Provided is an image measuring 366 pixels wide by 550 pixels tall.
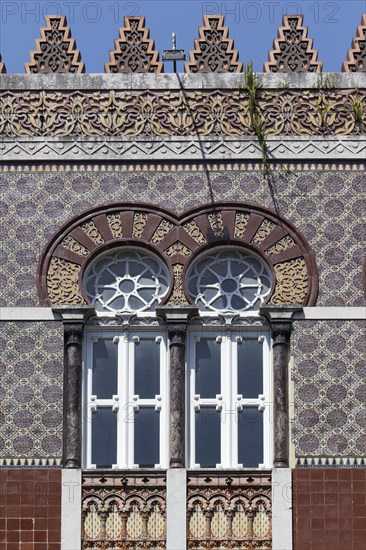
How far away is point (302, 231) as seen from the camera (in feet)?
89.1

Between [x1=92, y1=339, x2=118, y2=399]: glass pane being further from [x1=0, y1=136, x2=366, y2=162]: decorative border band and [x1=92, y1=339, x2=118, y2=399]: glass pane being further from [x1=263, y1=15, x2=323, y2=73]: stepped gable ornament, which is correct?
[x1=263, y1=15, x2=323, y2=73]: stepped gable ornament

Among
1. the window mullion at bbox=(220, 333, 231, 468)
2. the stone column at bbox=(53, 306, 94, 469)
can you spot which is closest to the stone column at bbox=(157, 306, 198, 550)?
the window mullion at bbox=(220, 333, 231, 468)

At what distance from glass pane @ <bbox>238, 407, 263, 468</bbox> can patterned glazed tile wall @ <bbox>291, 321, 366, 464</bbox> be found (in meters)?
0.49

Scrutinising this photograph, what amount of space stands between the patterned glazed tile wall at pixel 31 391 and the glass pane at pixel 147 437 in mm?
973

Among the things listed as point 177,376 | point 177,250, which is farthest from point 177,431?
point 177,250

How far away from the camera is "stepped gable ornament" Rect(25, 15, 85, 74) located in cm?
2794

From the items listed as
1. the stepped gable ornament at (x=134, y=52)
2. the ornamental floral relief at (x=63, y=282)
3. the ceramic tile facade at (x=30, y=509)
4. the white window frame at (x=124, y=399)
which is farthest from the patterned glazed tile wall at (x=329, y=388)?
the stepped gable ornament at (x=134, y=52)

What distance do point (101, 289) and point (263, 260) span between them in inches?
79.8

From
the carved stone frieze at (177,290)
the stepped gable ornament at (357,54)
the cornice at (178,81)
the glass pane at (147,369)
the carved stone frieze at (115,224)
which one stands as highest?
the stepped gable ornament at (357,54)

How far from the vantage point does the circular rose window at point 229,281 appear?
89.1 feet

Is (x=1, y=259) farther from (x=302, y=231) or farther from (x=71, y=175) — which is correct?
(x=302, y=231)

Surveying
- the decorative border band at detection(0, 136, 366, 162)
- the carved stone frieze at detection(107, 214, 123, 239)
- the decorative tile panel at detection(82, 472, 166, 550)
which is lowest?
the decorative tile panel at detection(82, 472, 166, 550)

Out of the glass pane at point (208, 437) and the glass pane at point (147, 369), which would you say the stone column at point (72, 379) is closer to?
the glass pane at point (147, 369)

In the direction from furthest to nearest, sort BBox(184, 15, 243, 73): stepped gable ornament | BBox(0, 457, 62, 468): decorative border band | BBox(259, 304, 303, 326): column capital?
1. BBox(184, 15, 243, 73): stepped gable ornament
2. BBox(259, 304, 303, 326): column capital
3. BBox(0, 457, 62, 468): decorative border band
